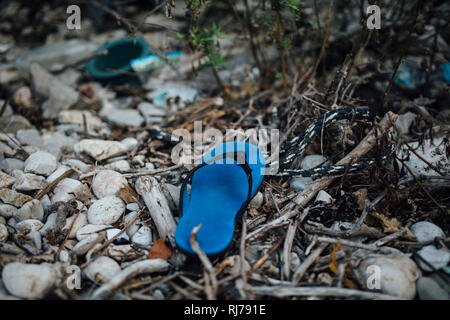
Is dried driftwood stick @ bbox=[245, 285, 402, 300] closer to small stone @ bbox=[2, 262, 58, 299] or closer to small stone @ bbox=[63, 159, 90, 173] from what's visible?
small stone @ bbox=[2, 262, 58, 299]

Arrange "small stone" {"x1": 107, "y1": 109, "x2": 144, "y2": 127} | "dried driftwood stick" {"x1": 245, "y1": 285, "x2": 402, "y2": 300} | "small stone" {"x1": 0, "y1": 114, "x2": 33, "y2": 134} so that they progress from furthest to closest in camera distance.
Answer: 1. "small stone" {"x1": 107, "y1": 109, "x2": 144, "y2": 127}
2. "small stone" {"x1": 0, "y1": 114, "x2": 33, "y2": 134}
3. "dried driftwood stick" {"x1": 245, "y1": 285, "x2": 402, "y2": 300}

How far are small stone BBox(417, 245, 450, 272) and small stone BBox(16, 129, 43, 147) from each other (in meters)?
2.74

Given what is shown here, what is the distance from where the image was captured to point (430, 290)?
1487mm

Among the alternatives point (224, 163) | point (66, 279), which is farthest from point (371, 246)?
point (66, 279)

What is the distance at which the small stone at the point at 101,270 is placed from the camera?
1.60m

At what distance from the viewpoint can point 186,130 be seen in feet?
8.81

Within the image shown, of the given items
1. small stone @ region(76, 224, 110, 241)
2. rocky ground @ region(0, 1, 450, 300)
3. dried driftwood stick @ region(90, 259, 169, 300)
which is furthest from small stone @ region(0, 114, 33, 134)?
dried driftwood stick @ region(90, 259, 169, 300)

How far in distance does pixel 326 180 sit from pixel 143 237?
1171 mm

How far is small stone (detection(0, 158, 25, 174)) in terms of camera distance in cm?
224

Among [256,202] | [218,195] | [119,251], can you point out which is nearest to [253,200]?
[256,202]

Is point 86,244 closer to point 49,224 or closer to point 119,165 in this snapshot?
point 49,224

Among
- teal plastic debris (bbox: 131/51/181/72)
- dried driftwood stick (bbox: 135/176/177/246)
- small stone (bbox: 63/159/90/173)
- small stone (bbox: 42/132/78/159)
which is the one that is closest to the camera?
dried driftwood stick (bbox: 135/176/177/246)
